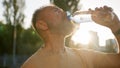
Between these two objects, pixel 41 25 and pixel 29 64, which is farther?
pixel 41 25

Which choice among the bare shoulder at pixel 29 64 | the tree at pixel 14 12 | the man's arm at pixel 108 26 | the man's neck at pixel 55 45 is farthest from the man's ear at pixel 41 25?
the tree at pixel 14 12

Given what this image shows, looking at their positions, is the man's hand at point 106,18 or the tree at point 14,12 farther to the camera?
the tree at point 14,12

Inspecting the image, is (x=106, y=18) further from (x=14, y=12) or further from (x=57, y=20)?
(x=14, y=12)

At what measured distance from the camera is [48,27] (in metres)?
3.55

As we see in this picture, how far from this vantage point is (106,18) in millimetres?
3064

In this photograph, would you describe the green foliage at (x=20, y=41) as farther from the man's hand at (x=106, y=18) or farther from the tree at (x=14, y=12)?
the man's hand at (x=106, y=18)

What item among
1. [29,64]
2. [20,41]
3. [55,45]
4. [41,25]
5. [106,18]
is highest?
[106,18]

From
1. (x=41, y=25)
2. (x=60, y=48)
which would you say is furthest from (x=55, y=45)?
(x=41, y=25)

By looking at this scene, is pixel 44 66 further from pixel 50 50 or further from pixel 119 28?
pixel 119 28

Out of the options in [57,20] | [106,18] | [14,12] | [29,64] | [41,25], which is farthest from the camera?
[14,12]

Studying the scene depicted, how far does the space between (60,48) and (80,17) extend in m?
0.36

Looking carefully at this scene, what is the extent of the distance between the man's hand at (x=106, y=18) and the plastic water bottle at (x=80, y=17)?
75 mm

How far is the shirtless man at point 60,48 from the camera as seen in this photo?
3178mm

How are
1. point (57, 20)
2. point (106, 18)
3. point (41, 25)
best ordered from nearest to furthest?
1. point (106, 18)
2. point (57, 20)
3. point (41, 25)
